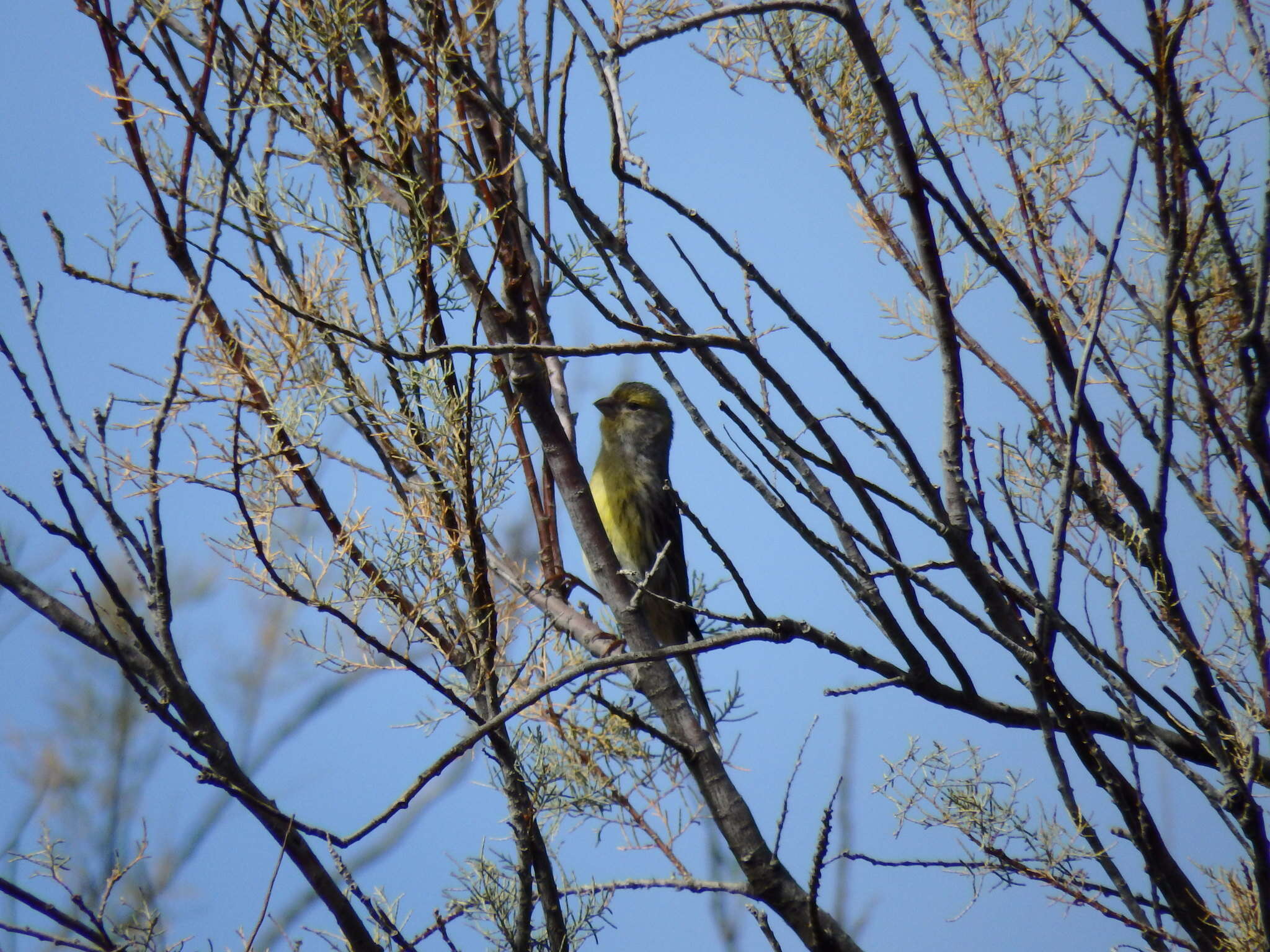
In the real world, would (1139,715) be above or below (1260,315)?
below

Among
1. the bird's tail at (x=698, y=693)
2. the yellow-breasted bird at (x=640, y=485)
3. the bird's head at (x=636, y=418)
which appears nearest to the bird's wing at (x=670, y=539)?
the yellow-breasted bird at (x=640, y=485)

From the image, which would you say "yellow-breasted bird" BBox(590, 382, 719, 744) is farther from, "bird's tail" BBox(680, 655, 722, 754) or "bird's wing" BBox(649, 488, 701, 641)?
"bird's tail" BBox(680, 655, 722, 754)

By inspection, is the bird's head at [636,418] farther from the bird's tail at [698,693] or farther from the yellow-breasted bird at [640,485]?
the bird's tail at [698,693]

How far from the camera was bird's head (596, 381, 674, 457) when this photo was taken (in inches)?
191

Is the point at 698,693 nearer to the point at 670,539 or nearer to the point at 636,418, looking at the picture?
the point at 670,539

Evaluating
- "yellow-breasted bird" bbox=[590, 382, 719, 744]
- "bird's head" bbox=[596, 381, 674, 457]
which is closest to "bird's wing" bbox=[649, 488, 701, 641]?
"yellow-breasted bird" bbox=[590, 382, 719, 744]

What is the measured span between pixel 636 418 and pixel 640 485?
0.31m

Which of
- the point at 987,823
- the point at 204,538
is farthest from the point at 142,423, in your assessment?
the point at 987,823

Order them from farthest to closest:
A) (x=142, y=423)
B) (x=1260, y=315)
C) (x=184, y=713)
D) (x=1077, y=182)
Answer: (x=1077, y=182)
(x=142, y=423)
(x=184, y=713)
(x=1260, y=315)

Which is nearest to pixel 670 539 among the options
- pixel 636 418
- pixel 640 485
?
pixel 640 485

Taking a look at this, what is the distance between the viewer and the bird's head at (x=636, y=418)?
15.9ft

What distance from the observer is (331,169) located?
197 cm

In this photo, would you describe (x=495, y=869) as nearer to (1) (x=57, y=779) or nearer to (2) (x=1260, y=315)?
(2) (x=1260, y=315)

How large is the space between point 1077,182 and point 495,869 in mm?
1886
